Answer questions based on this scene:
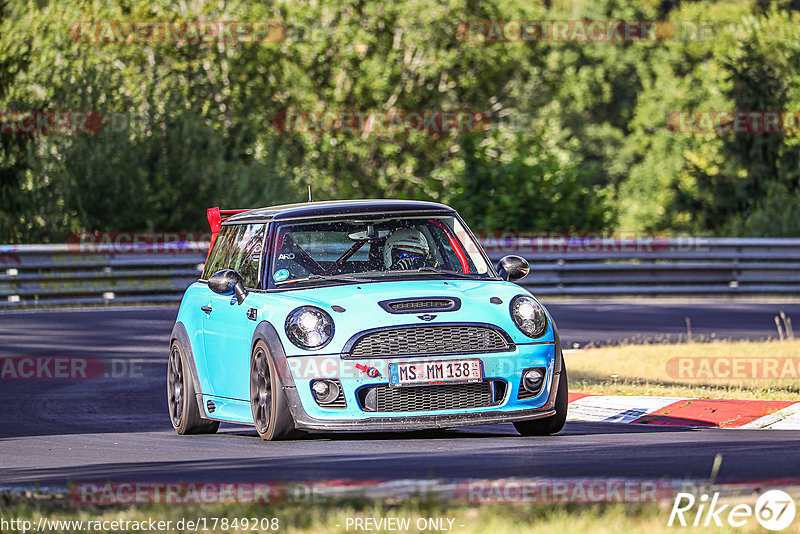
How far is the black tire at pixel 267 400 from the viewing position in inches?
338

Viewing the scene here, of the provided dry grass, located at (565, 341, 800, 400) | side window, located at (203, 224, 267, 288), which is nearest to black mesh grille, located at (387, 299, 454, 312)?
side window, located at (203, 224, 267, 288)

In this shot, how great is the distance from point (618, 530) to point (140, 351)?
1146 centimetres

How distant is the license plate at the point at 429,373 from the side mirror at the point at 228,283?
60.0 inches

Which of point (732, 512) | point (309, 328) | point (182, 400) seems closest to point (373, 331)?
point (309, 328)

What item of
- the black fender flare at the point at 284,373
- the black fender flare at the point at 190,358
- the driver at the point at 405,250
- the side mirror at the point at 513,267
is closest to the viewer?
the black fender flare at the point at 284,373

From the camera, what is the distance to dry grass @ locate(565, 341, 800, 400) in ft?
37.7

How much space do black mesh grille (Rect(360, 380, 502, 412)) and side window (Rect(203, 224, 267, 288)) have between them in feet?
4.87

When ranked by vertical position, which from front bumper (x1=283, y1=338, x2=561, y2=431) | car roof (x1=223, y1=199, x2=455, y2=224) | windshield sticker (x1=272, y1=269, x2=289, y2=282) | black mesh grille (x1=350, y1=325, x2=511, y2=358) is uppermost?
car roof (x1=223, y1=199, x2=455, y2=224)

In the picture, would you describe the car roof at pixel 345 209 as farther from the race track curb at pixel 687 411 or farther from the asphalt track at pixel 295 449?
the race track curb at pixel 687 411

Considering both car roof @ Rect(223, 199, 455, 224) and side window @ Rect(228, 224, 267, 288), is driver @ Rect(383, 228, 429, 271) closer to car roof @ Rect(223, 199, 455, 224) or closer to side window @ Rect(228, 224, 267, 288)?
car roof @ Rect(223, 199, 455, 224)

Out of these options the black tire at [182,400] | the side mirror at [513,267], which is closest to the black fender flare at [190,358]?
the black tire at [182,400]

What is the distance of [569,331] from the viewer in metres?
18.1

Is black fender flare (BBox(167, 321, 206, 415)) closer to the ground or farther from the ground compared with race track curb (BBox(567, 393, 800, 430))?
farther from the ground

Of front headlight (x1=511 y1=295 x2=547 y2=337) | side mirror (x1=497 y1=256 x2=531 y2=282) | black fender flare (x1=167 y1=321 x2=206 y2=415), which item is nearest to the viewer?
front headlight (x1=511 y1=295 x2=547 y2=337)
